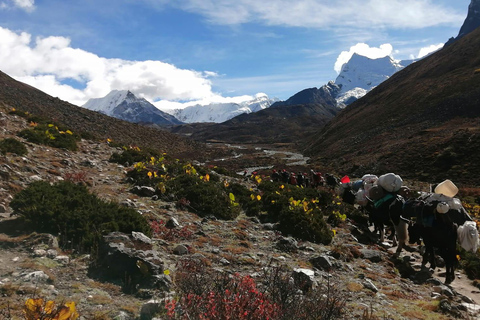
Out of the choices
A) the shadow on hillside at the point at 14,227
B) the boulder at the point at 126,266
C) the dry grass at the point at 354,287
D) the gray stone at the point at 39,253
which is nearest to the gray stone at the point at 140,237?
the boulder at the point at 126,266

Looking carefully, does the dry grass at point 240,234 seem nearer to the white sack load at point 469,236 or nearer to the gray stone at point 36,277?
the gray stone at point 36,277

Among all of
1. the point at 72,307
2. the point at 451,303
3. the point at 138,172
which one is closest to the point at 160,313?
the point at 72,307

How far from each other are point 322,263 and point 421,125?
6460 cm

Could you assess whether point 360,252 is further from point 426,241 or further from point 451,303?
point 451,303

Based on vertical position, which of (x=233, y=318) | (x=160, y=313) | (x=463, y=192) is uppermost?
(x=233, y=318)

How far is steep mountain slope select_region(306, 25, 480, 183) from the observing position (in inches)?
1497

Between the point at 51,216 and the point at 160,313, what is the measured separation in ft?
11.8

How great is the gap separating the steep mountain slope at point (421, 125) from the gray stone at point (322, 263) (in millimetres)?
32205

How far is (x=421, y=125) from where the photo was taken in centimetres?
6147

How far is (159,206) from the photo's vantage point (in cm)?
948

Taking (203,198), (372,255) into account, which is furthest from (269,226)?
(372,255)

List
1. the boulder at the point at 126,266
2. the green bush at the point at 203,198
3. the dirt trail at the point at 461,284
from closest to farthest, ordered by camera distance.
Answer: the boulder at the point at 126,266
the dirt trail at the point at 461,284
the green bush at the point at 203,198

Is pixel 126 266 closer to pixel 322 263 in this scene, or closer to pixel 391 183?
pixel 322 263

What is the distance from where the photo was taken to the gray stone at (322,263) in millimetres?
6909
